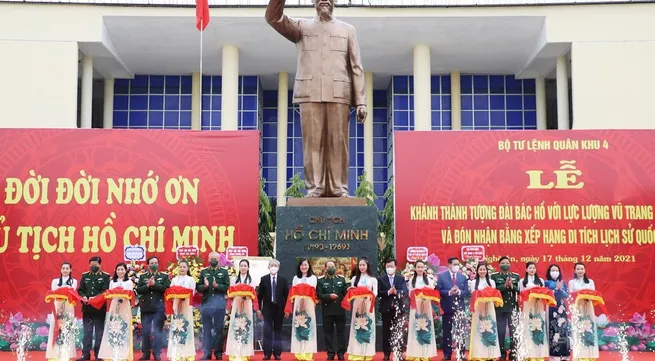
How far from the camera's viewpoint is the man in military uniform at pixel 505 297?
8.32m

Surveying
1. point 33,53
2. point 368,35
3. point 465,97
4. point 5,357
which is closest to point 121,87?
point 33,53

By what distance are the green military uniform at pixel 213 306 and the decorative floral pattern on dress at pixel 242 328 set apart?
74 cm

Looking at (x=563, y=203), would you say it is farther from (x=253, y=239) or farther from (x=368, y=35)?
(x=368, y=35)

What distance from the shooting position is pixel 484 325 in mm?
7801

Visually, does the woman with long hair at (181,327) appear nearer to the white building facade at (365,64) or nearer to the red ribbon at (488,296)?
the red ribbon at (488,296)

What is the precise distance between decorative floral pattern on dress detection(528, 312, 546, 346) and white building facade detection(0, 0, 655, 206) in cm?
922

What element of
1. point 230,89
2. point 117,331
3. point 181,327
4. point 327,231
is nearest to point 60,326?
point 117,331

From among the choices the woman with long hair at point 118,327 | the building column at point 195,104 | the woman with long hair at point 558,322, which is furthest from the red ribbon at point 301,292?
the building column at point 195,104

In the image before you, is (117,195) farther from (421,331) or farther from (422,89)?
(422,89)

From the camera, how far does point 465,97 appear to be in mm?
20797

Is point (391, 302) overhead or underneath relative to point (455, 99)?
underneath

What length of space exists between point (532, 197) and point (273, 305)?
→ 4241mm

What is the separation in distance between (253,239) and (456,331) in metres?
3.29

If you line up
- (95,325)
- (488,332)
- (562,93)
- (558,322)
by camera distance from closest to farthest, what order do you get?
(488,332) → (95,325) → (558,322) → (562,93)
